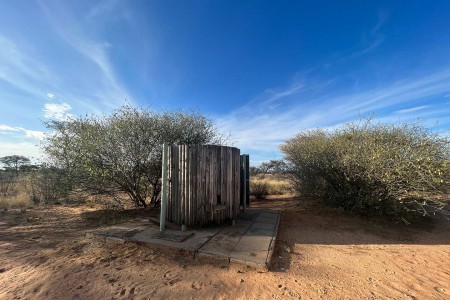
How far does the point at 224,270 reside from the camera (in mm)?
3359

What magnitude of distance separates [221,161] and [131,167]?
3.06m

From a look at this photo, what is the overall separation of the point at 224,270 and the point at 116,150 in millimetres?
4727

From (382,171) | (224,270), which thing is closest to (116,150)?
(224,270)

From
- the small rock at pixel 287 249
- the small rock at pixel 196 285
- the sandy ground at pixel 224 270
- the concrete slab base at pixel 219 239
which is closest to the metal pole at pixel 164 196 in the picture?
the concrete slab base at pixel 219 239

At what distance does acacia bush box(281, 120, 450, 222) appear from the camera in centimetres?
569

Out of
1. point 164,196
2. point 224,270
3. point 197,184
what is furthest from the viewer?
point 197,184

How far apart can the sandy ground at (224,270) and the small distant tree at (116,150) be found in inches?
64.0

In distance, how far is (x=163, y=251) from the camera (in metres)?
3.94

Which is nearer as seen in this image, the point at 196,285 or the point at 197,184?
the point at 196,285

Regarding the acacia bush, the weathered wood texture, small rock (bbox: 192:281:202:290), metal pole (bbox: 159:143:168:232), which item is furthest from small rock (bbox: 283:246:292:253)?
the acacia bush

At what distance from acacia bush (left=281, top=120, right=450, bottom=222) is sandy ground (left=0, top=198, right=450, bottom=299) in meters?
1.25

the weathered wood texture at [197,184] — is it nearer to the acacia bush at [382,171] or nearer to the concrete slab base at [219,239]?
the concrete slab base at [219,239]

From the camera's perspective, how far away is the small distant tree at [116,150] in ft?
21.2

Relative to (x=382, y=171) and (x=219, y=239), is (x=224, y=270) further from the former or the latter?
(x=382, y=171)
